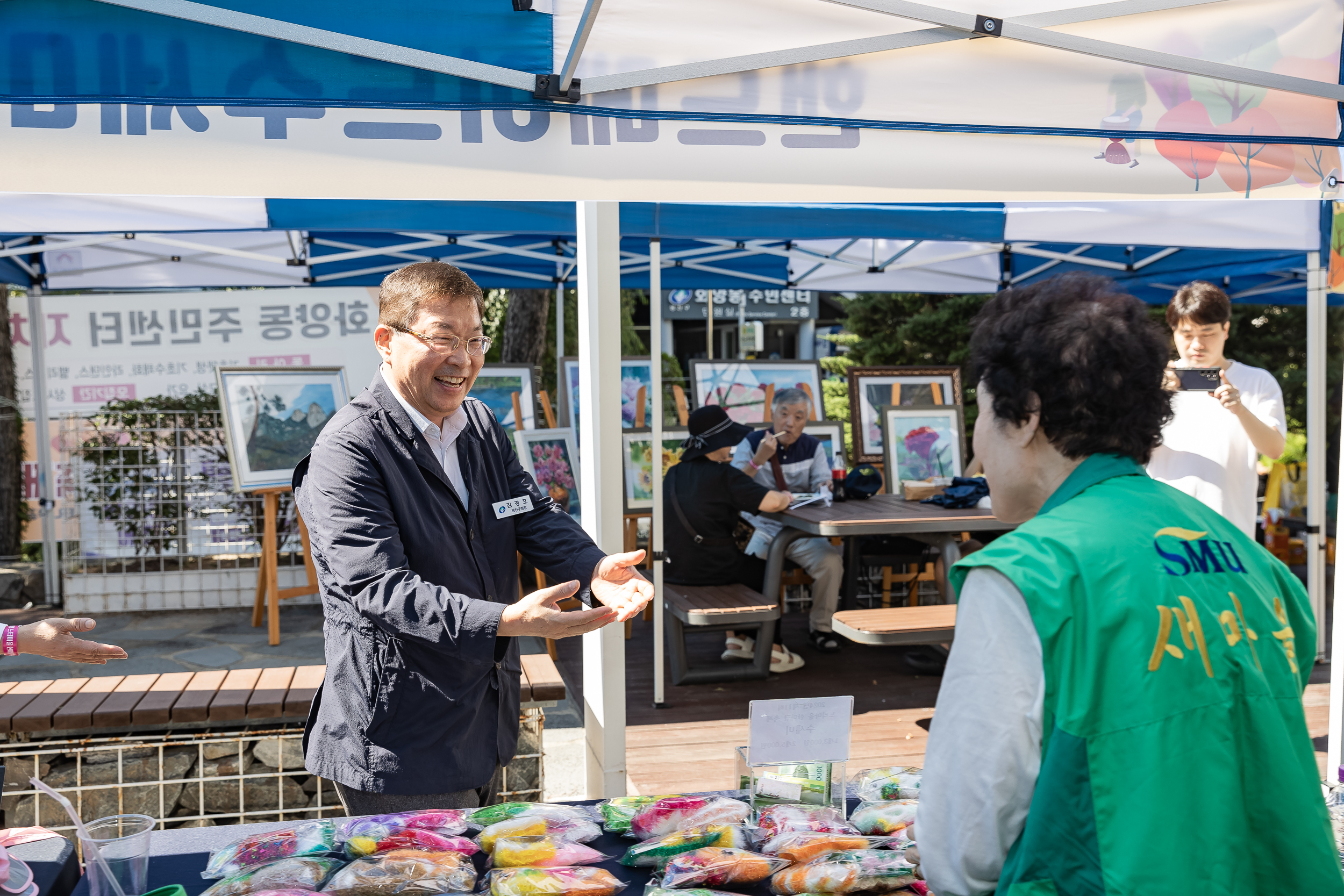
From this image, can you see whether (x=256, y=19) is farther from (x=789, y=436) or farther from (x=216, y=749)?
(x=789, y=436)

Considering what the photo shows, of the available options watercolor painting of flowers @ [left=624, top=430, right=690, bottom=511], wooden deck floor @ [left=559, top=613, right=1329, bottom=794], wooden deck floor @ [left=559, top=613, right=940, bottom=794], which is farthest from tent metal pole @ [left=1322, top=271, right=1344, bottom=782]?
watercolor painting of flowers @ [left=624, top=430, right=690, bottom=511]

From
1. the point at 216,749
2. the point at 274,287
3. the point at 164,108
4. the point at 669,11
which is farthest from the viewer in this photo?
the point at 274,287

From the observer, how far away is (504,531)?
6.53 ft

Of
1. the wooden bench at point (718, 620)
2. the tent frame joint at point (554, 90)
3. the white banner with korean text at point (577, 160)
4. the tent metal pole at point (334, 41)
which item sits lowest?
the wooden bench at point (718, 620)

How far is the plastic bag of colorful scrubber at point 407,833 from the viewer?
4.98 feet

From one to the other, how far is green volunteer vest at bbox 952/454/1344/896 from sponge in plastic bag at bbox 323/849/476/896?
793 millimetres

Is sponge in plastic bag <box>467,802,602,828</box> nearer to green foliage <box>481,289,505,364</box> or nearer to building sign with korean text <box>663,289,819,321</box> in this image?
green foliage <box>481,289,505,364</box>

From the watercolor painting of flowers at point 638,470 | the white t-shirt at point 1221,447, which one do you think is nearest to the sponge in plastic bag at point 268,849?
the white t-shirt at point 1221,447

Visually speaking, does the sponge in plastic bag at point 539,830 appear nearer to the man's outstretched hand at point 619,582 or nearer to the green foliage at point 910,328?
the man's outstretched hand at point 619,582

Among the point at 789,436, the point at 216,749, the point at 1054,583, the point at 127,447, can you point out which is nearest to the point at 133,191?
the point at 1054,583

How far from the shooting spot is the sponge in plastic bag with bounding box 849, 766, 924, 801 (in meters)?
1.79

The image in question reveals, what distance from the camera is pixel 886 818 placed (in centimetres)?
165

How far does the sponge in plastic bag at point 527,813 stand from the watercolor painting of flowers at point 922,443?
4.98 meters

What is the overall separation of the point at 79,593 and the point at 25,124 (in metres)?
6.11
